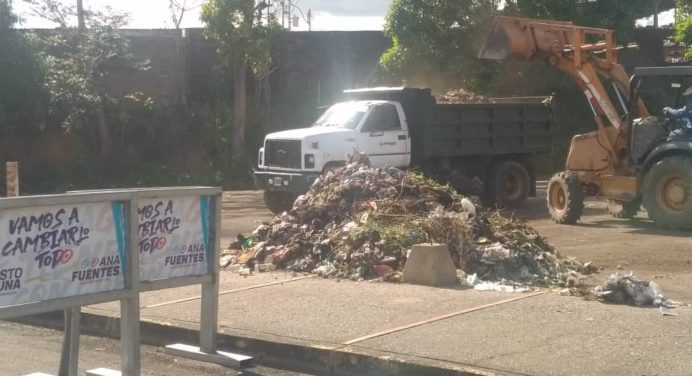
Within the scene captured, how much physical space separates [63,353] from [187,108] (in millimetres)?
26346

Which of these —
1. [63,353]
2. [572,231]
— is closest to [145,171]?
[572,231]

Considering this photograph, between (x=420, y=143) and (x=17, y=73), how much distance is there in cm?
1490

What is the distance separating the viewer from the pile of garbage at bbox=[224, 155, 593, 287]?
10.9 m

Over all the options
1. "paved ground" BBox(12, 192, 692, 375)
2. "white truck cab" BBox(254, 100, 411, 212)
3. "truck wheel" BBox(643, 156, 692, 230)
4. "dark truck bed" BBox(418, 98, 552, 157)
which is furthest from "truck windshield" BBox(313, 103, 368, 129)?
"paved ground" BBox(12, 192, 692, 375)

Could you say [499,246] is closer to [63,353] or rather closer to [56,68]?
[63,353]

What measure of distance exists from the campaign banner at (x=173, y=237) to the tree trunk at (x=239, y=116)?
23833 mm

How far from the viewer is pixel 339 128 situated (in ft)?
58.7

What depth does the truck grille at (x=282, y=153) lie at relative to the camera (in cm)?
1750

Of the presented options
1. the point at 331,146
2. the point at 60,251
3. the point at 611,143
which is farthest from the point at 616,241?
the point at 60,251

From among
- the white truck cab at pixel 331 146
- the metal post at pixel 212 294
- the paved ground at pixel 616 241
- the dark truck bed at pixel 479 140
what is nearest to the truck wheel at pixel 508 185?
the dark truck bed at pixel 479 140

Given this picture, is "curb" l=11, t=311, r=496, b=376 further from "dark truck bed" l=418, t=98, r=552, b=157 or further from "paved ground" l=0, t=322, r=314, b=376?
"dark truck bed" l=418, t=98, r=552, b=157

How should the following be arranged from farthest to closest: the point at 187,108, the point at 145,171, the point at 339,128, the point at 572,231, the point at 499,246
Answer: the point at 187,108
the point at 145,171
the point at 339,128
the point at 572,231
the point at 499,246

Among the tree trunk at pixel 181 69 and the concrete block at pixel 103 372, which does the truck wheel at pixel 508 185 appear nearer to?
the concrete block at pixel 103 372

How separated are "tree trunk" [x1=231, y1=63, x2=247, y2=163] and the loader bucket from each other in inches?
611
